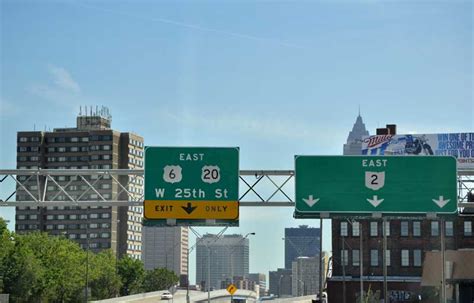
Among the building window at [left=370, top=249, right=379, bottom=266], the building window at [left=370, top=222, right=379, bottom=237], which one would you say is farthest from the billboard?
the building window at [left=370, top=249, right=379, bottom=266]

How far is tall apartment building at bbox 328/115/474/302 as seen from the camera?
4535 inches

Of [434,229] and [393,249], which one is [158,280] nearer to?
[393,249]

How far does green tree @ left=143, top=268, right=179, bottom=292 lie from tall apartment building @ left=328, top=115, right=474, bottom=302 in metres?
62.6

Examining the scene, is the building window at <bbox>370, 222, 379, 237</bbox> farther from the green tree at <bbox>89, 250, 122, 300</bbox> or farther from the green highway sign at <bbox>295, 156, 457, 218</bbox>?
the green highway sign at <bbox>295, 156, 457, 218</bbox>

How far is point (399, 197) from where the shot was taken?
38219 millimetres

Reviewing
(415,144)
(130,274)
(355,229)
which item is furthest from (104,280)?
(415,144)

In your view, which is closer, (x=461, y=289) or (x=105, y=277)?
(x=461, y=289)

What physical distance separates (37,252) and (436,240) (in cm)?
4772

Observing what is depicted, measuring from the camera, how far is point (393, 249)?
386 feet

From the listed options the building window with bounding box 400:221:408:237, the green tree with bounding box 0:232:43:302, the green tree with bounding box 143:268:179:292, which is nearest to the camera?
the green tree with bounding box 0:232:43:302

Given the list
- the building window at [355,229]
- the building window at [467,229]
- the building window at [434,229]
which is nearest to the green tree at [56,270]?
the building window at [355,229]

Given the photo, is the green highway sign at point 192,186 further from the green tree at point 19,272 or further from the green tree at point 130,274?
the green tree at point 130,274

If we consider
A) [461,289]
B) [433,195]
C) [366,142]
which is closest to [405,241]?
[366,142]

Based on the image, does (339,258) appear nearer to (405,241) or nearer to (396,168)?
(405,241)
